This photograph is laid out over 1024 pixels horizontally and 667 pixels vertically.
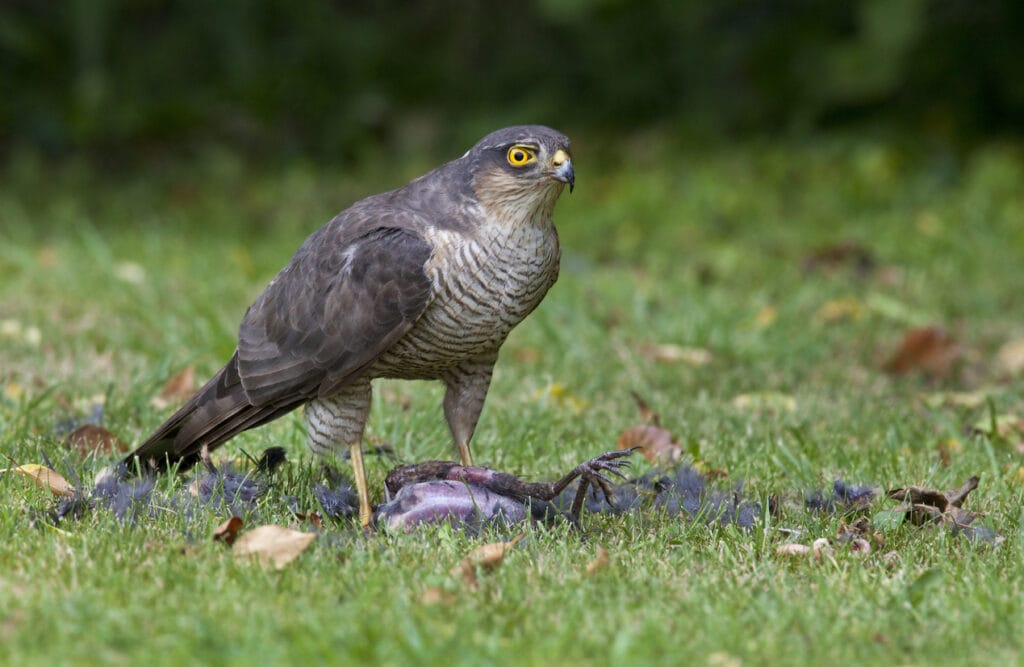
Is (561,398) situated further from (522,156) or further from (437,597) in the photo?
(437,597)

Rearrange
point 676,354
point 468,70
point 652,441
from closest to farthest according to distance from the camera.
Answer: point 652,441 < point 676,354 < point 468,70

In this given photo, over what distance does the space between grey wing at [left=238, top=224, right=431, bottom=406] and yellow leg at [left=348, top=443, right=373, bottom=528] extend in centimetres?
20

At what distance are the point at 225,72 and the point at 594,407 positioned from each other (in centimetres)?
683

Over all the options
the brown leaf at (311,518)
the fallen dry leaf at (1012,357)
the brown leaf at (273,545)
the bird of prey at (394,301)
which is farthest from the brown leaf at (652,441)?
the fallen dry leaf at (1012,357)

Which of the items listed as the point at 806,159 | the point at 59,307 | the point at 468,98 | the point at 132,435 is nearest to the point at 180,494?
the point at 132,435

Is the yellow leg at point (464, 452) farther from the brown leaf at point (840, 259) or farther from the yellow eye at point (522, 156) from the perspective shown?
the brown leaf at point (840, 259)

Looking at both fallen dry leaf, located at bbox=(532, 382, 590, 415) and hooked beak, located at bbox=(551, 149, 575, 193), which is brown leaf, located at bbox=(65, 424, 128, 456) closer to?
fallen dry leaf, located at bbox=(532, 382, 590, 415)

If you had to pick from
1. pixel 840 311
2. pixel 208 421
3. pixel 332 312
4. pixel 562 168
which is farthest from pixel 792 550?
pixel 840 311

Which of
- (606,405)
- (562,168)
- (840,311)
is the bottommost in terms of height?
(840,311)

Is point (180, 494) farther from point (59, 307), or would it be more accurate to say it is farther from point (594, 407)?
point (59, 307)

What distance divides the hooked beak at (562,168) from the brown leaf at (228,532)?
1.21 m

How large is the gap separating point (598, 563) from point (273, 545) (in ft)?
2.46

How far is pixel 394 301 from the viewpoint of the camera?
3750 millimetres

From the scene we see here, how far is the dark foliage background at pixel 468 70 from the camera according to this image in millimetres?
9555
